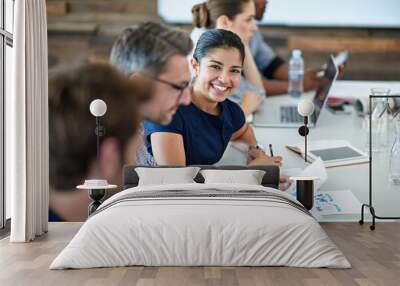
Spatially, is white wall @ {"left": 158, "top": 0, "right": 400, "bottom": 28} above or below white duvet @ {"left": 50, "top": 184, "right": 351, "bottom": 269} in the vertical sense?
above

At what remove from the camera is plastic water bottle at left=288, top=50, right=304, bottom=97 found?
25.3 feet

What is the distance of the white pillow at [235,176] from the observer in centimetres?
661

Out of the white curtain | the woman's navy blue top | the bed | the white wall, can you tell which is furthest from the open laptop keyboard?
the bed

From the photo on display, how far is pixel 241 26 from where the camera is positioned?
7688 millimetres

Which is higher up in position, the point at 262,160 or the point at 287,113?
the point at 287,113

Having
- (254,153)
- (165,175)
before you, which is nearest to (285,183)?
(254,153)

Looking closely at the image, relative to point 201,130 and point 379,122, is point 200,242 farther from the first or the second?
point 379,122

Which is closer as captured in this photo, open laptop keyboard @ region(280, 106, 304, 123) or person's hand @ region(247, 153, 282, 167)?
person's hand @ region(247, 153, 282, 167)

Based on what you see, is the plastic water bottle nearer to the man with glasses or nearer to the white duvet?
the man with glasses

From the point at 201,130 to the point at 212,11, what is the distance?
1.43 metres

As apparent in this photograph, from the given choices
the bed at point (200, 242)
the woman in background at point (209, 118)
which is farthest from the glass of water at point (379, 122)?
the bed at point (200, 242)

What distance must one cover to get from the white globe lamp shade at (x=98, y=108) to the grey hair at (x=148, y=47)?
0.54 metres

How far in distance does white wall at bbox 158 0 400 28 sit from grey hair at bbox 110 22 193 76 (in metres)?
0.24

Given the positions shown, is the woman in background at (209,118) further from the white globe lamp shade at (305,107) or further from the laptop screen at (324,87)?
the laptop screen at (324,87)
